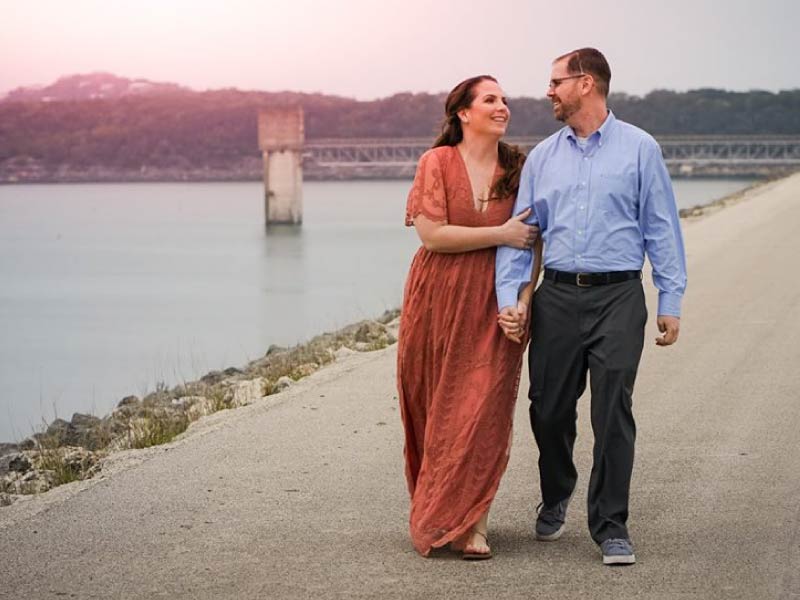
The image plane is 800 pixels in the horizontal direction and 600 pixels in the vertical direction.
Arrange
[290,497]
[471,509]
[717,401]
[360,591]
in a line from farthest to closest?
[717,401] < [290,497] < [471,509] < [360,591]

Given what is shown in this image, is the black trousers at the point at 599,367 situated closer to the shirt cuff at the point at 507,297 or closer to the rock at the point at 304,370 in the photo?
the shirt cuff at the point at 507,297

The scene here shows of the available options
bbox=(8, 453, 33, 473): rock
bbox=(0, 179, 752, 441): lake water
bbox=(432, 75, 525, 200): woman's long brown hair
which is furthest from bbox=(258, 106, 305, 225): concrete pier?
bbox=(432, 75, 525, 200): woman's long brown hair

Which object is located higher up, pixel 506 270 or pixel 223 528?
pixel 506 270

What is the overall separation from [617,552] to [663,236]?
48.4 inches

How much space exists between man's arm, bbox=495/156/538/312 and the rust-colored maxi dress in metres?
0.10

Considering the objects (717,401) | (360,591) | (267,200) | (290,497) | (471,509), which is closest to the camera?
(360,591)

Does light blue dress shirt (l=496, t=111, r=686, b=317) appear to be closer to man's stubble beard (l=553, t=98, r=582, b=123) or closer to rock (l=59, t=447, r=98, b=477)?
man's stubble beard (l=553, t=98, r=582, b=123)

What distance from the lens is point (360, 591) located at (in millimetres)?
5430

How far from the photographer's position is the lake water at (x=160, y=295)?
93.5 ft

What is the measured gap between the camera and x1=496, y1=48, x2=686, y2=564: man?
5.73 metres

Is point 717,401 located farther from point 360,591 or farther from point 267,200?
point 267,200

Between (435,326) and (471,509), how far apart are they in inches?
29.6

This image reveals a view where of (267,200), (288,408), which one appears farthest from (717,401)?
(267,200)

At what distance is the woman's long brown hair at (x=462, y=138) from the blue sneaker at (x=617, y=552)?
1.43 meters
